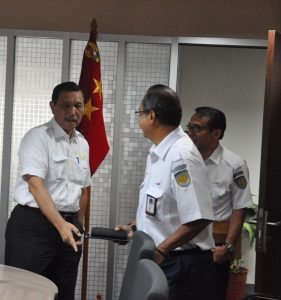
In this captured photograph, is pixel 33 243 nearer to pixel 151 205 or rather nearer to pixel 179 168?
pixel 151 205

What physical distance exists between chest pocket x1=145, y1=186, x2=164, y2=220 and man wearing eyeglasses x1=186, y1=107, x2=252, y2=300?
0.89 meters

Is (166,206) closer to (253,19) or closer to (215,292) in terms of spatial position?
(215,292)

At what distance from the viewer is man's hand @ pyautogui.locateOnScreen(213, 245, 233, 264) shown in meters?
3.14

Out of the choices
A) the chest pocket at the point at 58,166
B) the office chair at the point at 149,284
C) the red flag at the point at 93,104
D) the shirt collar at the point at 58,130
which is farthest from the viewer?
the red flag at the point at 93,104

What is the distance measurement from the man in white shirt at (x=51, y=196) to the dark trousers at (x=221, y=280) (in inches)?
31.4

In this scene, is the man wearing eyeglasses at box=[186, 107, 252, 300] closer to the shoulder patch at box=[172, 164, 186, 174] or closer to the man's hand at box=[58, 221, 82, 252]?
the man's hand at box=[58, 221, 82, 252]

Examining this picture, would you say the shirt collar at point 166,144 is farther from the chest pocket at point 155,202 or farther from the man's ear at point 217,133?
the man's ear at point 217,133

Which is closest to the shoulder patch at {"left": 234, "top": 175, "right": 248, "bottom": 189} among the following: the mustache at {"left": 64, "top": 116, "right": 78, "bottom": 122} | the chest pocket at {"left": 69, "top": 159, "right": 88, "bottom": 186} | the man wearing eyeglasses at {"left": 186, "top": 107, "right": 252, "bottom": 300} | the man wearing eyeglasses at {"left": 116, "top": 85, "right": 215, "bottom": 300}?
the man wearing eyeglasses at {"left": 186, "top": 107, "right": 252, "bottom": 300}

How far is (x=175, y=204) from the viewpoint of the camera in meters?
2.57

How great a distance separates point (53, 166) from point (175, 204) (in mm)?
1158

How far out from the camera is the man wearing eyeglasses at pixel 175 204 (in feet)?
8.14

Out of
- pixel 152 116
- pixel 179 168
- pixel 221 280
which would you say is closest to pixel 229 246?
pixel 221 280

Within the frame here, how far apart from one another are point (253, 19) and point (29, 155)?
2080mm

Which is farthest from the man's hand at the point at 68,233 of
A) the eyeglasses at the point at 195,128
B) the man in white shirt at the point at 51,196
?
the eyeglasses at the point at 195,128
